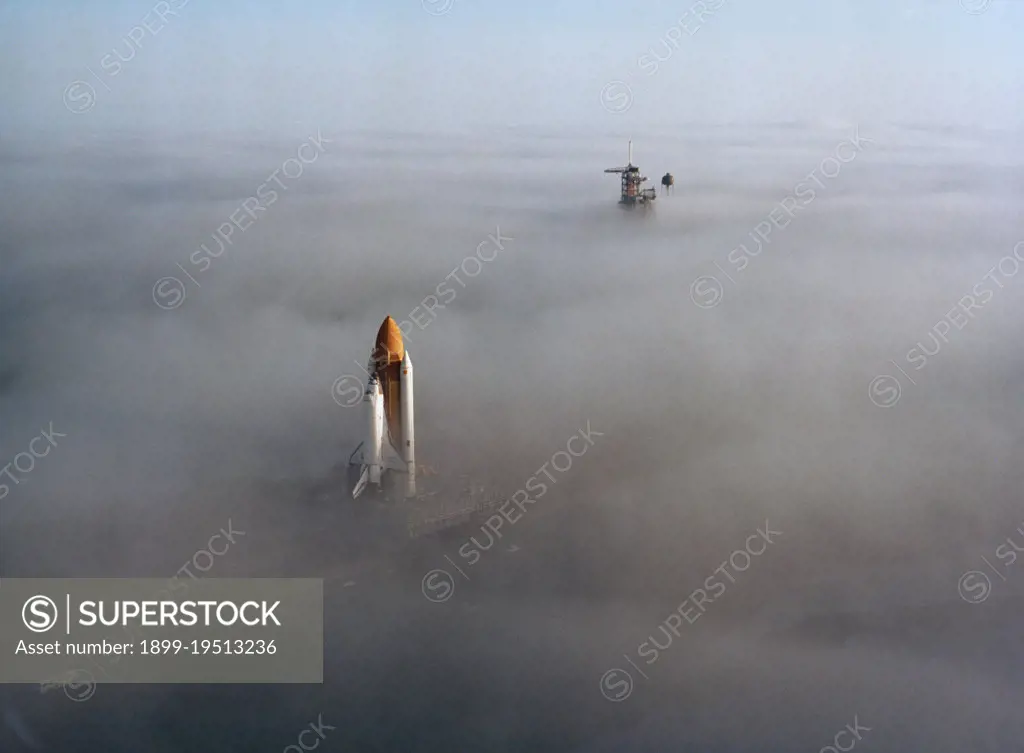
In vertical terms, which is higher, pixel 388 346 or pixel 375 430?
pixel 388 346

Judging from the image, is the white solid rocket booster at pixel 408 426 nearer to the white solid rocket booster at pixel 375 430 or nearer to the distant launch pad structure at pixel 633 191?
the white solid rocket booster at pixel 375 430

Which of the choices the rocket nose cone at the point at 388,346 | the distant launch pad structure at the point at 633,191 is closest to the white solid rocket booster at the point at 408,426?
the rocket nose cone at the point at 388,346

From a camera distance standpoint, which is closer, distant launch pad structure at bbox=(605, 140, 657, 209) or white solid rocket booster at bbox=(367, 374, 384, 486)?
white solid rocket booster at bbox=(367, 374, 384, 486)

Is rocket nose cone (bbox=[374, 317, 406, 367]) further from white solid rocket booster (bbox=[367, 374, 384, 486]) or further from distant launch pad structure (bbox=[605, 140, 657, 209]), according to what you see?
distant launch pad structure (bbox=[605, 140, 657, 209])

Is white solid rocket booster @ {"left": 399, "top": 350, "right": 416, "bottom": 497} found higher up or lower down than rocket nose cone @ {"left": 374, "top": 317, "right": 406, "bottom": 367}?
lower down

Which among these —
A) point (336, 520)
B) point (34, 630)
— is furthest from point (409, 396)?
point (34, 630)

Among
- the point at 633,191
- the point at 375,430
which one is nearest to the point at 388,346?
the point at 375,430

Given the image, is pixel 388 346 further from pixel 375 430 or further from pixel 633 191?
pixel 633 191

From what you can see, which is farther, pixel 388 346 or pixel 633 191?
pixel 633 191

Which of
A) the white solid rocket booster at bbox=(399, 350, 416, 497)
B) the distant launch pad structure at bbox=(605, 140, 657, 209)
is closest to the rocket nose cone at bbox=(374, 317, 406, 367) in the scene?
the white solid rocket booster at bbox=(399, 350, 416, 497)
